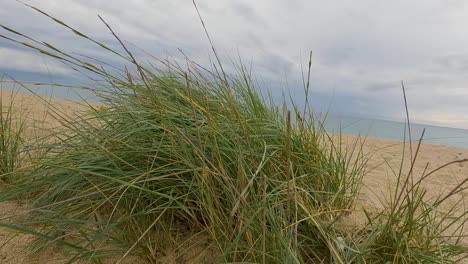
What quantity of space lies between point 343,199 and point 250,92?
0.75 m

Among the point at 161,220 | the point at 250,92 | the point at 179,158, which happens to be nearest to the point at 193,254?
the point at 161,220

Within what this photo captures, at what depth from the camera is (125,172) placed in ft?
4.04

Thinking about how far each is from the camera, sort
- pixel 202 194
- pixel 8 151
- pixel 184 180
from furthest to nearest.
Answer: pixel 8 151, pixel 184 180, pixel 202 194

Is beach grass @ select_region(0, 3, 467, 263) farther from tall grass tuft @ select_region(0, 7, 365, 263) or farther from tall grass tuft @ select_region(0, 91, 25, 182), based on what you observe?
tall grass tuft @ select_region(0, 91, 25, 182)

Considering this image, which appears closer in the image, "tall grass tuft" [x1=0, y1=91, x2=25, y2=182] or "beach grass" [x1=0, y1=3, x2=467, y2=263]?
"beach grass" [x1=0, y1=3, x2=467, y2=263]

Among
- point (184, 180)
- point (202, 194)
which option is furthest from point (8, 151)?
point (202, 194)

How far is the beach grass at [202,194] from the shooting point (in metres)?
0.99

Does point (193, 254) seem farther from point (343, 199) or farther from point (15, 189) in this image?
point (15, 189)

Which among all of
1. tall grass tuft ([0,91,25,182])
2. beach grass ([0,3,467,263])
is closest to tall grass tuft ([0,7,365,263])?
beach grass ([0,3,467,263])

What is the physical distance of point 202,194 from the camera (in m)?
1.02

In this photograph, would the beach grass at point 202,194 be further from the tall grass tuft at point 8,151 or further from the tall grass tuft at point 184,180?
the tall grass tuft at point 8,151

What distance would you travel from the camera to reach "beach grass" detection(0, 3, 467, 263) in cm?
99

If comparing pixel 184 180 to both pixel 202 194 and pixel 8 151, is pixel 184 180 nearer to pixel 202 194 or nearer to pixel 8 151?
pixel 202 194

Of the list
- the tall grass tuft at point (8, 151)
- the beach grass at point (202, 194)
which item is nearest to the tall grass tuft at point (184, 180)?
the beach grass at point (202, 194)
